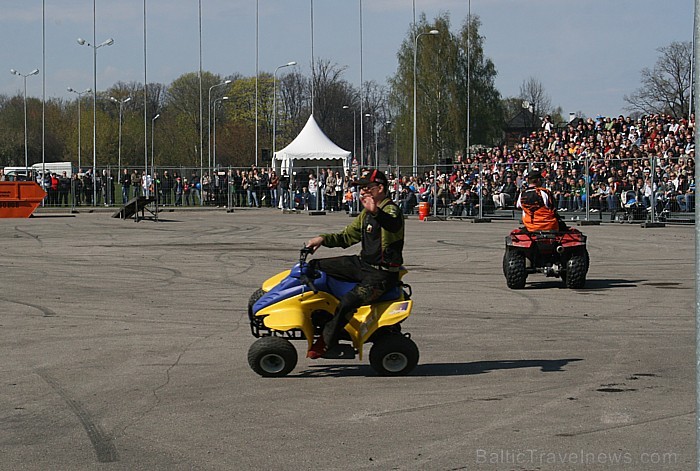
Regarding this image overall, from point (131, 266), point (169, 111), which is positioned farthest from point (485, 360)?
point (169, 111)

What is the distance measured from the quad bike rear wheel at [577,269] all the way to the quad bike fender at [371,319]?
287 inches

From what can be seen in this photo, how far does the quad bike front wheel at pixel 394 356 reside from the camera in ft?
28.4

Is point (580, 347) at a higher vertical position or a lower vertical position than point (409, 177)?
lower

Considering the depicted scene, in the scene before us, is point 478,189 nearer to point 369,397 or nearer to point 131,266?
point 131,266

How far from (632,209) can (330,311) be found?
87.3 ft

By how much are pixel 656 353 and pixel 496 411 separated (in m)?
3.10

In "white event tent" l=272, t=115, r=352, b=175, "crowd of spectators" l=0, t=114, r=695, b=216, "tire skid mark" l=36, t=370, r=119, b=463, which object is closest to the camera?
"tire skid mark" l=36, t=370, r=119, b=463

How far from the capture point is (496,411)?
7.34 meters

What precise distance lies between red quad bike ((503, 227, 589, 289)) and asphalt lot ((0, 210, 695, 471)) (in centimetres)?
30

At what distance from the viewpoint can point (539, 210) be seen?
15570 mm

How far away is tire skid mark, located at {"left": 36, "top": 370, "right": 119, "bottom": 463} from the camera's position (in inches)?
246

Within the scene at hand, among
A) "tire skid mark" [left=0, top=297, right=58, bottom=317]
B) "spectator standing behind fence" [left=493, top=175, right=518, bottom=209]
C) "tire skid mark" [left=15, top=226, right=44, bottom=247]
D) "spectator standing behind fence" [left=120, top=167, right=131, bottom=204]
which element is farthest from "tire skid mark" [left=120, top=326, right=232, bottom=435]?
"spectator standing behind fence" [left=120, top=167, right=131, bottom=204]

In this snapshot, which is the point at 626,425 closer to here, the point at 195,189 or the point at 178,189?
the point at 178,189

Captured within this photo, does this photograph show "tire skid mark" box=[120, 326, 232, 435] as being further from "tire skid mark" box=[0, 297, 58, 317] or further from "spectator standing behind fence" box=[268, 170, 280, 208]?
"spectator standing behind fence" box=[268, 170, 280, 208]
